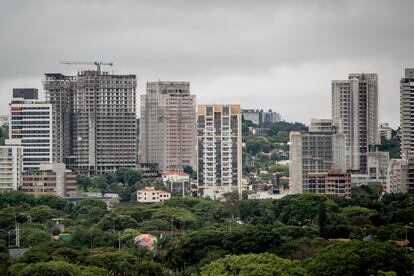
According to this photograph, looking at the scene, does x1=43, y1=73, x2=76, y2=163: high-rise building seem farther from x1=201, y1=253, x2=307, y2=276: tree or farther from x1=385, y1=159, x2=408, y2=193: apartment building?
x1=201, y1=253, x2=307, y2=276: tree

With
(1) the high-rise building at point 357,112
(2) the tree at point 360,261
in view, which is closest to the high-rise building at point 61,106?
(1) the high-rise building at point 357,112

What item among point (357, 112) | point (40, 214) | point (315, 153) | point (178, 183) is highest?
point (357, 112)

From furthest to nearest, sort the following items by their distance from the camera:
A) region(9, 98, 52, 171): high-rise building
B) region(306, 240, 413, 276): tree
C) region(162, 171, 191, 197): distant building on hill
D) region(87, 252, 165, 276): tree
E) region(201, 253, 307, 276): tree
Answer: region(9, 98, 52, 171): high-rise building
region(162, 171, 191, 197): distant building on hill
region(87, 252, 165, 276): tree
region(201, 253, 307, 276): tree
region(306, 240, 413, 276): tree

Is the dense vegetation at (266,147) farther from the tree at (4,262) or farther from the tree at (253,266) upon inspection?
the tree at (253,266)

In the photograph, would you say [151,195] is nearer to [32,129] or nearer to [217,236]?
[32,129]

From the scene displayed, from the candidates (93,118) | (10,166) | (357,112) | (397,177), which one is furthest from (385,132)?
(10,166)

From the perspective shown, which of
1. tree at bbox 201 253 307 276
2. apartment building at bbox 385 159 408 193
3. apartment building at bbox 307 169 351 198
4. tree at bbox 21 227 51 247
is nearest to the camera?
tree at bbox 201 253 307 276

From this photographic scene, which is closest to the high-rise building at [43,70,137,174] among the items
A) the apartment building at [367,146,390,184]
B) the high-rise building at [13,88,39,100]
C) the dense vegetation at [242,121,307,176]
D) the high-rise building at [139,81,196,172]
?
the high-rise building at [13,88,39,100]
